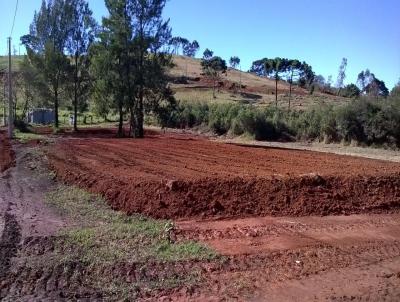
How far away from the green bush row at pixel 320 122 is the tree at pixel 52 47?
13.2 metres

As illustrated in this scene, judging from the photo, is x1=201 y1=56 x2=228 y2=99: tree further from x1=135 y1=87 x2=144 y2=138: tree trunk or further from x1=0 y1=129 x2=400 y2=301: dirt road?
x1=0 y1=129 x2=400 y2=301: dirt road

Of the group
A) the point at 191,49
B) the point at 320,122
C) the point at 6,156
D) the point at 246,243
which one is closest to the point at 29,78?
the point at 6,156

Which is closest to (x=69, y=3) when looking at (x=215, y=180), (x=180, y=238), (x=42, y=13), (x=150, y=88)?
(x=42, y=13)

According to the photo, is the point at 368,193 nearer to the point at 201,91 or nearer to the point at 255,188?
the point at 255,188

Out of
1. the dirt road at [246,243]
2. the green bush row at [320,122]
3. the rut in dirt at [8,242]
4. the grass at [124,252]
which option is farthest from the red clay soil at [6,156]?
the green bush row at [320,122]

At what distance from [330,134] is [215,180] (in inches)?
879

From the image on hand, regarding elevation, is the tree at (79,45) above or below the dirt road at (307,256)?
above

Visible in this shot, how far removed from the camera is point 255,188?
469 inches

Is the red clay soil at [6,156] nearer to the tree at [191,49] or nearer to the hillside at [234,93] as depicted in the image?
the hillside at [234,93]

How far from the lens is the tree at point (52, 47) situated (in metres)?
44.3

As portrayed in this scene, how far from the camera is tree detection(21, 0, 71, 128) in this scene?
44281 millimetres

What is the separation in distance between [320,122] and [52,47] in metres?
24.5

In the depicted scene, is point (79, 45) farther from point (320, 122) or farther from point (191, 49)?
point (191, 49)

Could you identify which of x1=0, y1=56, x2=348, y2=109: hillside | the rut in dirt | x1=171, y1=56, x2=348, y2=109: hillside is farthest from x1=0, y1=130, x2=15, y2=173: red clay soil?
x1=0, y1=56, x2=348, y2=109: hillside
